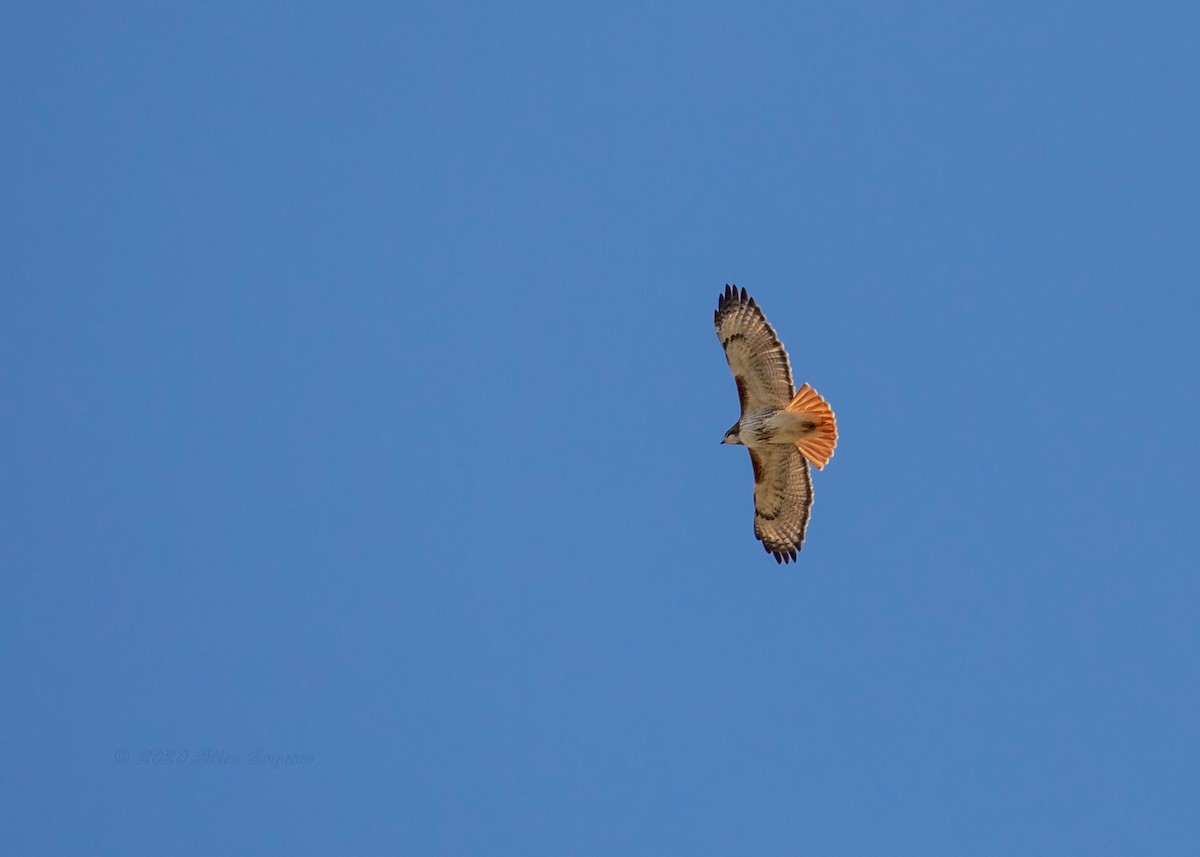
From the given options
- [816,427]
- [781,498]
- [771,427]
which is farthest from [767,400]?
[781,498]

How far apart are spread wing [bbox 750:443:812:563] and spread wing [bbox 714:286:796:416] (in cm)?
69

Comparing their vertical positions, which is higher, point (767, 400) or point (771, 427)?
point (767, 400)

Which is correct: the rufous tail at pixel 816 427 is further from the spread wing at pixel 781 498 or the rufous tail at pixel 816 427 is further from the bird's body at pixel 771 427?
the spread wing at pixel 781 498

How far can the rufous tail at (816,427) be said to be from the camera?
45.8 feet

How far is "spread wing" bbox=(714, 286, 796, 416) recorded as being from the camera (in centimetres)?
1421

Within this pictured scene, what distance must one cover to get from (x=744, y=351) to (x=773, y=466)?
1.53m

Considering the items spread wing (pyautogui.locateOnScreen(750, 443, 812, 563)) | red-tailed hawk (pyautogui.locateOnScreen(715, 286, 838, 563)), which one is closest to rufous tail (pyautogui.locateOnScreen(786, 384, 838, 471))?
red-tailed hawk (pyautogui.locateOnScreen(715, 286, 838, 563))

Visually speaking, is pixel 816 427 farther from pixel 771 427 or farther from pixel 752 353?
pixel 752 353

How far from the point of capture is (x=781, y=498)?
→ 50.8 ft

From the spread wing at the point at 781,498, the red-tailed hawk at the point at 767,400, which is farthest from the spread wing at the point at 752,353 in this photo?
the spread wing at the point at 781,498

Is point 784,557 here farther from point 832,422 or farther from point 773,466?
point 832,422

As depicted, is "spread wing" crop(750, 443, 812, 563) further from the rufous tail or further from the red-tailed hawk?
the rufous tail

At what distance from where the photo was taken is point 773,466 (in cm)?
Answer: 1505

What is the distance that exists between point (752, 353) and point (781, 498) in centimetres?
208
